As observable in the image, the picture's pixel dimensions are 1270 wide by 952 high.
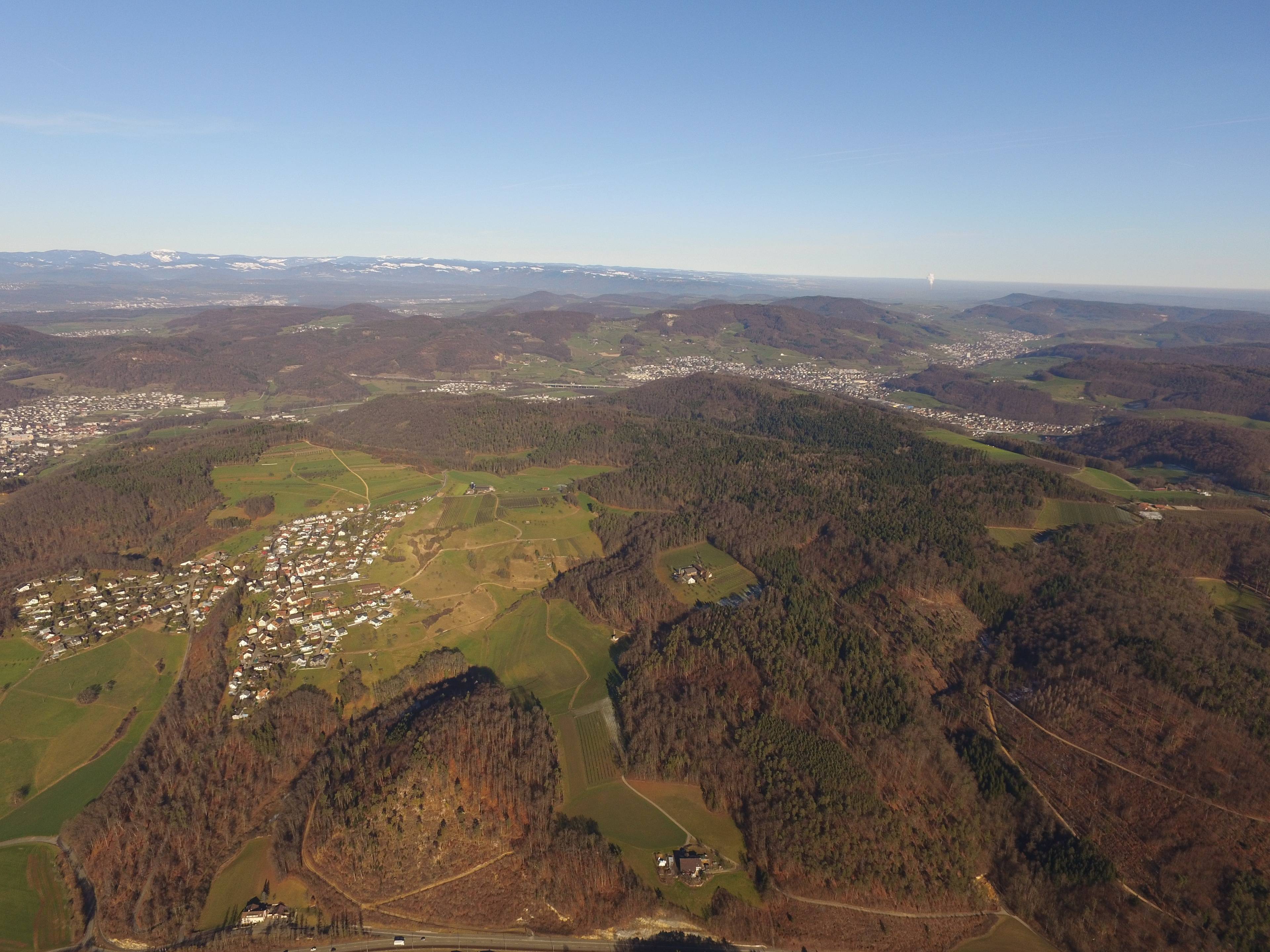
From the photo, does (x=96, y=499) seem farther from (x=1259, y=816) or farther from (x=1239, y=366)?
(x=1239, y=366)

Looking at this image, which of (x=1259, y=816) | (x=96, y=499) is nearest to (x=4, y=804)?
(x=96, y=499)

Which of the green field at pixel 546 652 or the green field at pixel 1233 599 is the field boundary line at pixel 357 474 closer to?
the green field at pixel 546 652

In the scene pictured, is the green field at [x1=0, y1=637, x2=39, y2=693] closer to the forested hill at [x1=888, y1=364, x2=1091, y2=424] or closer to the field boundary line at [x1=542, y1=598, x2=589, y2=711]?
the field boundary line at [x1=542, y1=598, x2=589, y2=711]

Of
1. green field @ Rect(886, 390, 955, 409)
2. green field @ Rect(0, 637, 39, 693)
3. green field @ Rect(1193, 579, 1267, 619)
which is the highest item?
green field @ Rect(886, 390, 955, 409)

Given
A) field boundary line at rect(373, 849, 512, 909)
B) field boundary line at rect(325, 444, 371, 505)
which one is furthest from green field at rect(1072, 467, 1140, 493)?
field boundary line at rect(325, 444, 371, 505)

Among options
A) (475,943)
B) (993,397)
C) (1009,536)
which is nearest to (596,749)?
(475,943)

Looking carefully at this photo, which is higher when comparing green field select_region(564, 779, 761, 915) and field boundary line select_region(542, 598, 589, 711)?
field boundary line select_region(542, 598, 589, 711)

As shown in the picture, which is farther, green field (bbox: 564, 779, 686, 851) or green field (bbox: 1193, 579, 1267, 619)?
green field (bbox: 1193, 579, 1267, 619)
